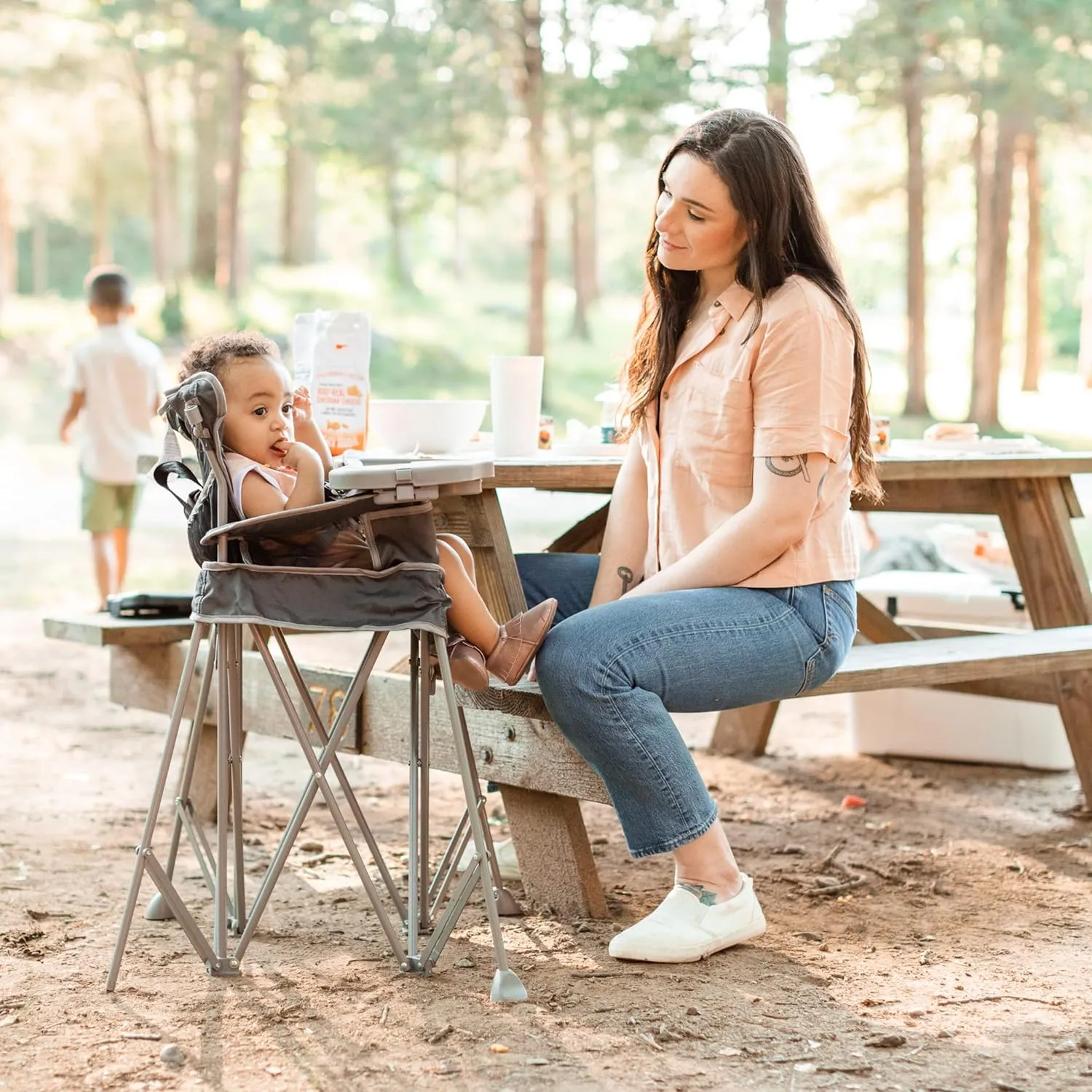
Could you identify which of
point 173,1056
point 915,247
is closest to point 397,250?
point 915,247

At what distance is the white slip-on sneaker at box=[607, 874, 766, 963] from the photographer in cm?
261

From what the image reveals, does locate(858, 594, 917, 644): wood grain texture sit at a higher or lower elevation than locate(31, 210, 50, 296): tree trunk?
lower

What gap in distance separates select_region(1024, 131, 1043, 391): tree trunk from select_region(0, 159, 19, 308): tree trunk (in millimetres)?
19164

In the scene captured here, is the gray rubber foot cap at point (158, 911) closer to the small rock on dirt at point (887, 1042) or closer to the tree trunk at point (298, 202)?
the small rock on dirt at point (887, 1042)

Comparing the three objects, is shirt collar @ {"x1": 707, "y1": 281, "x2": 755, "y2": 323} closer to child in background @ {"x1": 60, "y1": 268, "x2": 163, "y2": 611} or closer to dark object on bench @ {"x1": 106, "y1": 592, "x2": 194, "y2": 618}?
dark object on bench @ {"x1": 106, "y1": 592, "x2": 194, "y2": 618}

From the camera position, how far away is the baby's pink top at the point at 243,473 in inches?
95.7

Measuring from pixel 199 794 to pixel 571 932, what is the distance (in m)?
1.37

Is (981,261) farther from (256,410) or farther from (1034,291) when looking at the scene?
(256,410)

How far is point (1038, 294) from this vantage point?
2161cm

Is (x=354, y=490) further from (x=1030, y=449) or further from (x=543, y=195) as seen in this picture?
(x=543, y=195)

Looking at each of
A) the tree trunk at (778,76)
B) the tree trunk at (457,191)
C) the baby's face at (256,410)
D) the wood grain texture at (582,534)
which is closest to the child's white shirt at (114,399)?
the wood grain texture at (582,534)

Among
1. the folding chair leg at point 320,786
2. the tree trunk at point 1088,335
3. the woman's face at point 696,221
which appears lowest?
the folding chair leg at point 320,786

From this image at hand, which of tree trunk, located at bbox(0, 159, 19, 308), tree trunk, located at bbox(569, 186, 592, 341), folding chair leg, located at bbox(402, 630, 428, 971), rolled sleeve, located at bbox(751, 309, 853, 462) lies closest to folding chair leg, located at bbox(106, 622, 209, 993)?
folding chair leg, located at bbox(402, 630, 428, 971)

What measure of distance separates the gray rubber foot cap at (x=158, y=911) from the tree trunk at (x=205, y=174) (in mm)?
19227
